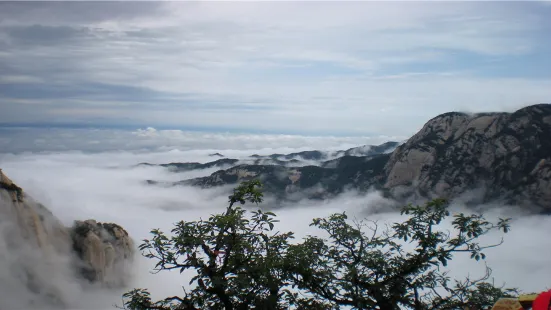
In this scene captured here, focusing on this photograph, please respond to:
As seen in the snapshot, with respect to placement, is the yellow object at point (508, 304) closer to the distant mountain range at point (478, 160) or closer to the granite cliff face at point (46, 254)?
the granite cliff face at point (46, 254)

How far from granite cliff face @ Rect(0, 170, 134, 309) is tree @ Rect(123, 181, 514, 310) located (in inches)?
1584

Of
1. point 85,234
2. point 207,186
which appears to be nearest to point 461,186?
point 85,234

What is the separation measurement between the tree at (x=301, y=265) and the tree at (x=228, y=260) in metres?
0.02

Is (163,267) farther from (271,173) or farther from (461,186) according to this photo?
(271,173)

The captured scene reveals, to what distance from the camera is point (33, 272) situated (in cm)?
4859

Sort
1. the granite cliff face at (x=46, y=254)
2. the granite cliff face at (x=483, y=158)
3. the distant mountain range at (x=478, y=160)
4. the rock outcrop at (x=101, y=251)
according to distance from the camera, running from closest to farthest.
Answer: the granite cliff face at (x=46, y=254)
the rock outcrop at (x=101, y=251)
the granite cliff face at (x=483, y=158)
the distant mountain range at (x=478, y=160)

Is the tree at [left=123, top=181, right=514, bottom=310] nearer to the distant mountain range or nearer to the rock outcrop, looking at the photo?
the rock outcrop

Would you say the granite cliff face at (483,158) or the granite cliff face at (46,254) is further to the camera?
the granite cliff face at (483,158)

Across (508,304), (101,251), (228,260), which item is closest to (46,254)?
(101,251)

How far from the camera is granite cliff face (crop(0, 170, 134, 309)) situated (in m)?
46.4

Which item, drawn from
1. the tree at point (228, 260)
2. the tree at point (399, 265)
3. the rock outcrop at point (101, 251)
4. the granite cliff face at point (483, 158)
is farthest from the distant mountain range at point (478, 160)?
the tree at point (228, 260)

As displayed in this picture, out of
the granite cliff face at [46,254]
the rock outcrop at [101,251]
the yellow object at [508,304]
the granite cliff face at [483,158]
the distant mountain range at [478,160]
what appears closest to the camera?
the yellow object at [508,304]

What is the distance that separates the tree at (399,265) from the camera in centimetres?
1009

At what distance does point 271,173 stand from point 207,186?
107 ft
